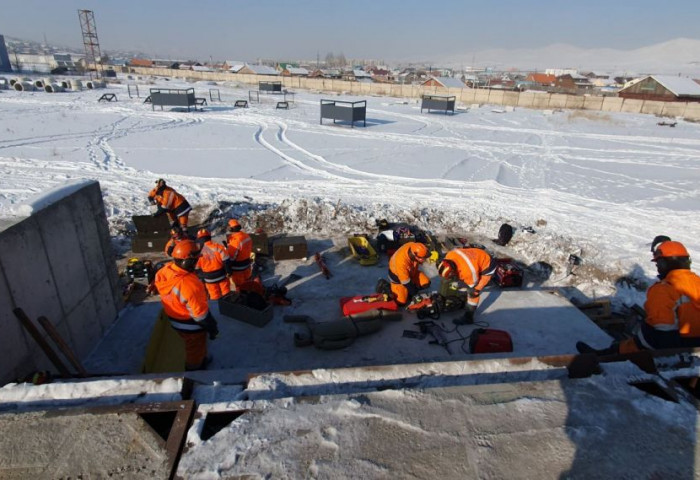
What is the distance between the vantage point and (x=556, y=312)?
21.5 ft

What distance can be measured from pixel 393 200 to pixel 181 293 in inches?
322

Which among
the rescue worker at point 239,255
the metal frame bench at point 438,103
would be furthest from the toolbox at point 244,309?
the metal frame bench at point 438,103

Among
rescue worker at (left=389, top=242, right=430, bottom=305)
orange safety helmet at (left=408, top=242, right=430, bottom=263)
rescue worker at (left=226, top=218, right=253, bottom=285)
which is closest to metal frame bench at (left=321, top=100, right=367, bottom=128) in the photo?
rescue worker at (left=226, top=218, right=253, bottom=285)

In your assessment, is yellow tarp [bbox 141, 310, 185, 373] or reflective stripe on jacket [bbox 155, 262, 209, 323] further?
yellow tarp [bbox 141, 310, 185, 373]

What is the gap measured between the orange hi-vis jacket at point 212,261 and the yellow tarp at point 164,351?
839 millimetres

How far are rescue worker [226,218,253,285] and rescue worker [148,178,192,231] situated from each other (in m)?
2.62

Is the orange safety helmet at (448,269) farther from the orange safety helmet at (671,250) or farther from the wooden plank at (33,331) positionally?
the wooden plank at (33,331)

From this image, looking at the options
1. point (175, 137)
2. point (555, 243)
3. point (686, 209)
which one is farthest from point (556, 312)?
point (175, 137)

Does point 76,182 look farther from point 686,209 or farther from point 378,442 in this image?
point 686,209

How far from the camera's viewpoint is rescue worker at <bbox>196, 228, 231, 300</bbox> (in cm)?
588

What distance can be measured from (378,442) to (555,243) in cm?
821

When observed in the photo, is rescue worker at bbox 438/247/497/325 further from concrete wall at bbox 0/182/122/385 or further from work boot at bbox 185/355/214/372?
concrete wall at bbox 0/182/122/385

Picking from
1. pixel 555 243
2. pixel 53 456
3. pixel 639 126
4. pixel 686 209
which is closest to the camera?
pixel 53 456

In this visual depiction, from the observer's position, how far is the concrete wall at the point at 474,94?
35.4 meters
